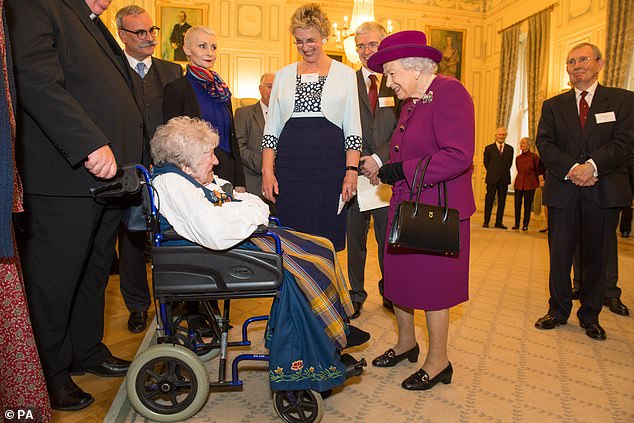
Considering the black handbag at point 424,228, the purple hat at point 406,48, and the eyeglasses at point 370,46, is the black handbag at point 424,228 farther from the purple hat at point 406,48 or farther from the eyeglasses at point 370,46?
the eyeglasses at point 370,46

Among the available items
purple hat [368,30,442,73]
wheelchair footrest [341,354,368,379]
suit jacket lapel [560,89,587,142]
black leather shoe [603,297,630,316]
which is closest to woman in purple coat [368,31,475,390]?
purple hat [368,30,442,73]

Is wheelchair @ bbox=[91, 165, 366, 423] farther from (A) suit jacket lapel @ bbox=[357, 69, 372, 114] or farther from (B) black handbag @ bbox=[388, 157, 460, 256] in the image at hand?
(A) suit jacket lapel @ bbox=[357, 69, 372, 114]

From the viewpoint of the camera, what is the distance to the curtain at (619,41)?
7.80m

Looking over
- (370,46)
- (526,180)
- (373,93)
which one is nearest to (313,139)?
(373,93)

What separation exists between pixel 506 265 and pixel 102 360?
14.5 feet

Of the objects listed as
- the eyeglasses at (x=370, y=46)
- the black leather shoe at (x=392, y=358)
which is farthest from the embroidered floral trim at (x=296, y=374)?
the eyeglasses at (x=370, y=46)

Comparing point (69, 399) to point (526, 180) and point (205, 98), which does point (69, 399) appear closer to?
point (205, 98)

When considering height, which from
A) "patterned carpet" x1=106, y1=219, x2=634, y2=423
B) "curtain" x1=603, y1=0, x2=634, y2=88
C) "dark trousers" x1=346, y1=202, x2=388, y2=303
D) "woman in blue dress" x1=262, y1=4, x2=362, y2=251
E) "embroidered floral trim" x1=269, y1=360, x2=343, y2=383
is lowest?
"patterned carpet" x1=106, y1=219, x2=634, y2=423

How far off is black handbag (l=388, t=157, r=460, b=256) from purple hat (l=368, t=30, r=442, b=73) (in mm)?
609

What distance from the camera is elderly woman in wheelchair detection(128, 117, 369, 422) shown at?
6.03ft

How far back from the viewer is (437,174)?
2.11 metres

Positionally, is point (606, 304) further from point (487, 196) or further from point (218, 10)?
point (218, 10)

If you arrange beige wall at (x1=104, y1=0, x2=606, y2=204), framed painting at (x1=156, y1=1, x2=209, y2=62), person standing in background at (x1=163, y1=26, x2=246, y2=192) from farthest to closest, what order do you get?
framed painting at (x1=156, y1=1, x2=209, y2=62) < beige wall at (x1=104, y1=0, x2=606, y2=204) < person standing in background at (x1=163, y1=26, x2=246, y2=192)

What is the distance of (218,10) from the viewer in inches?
410
